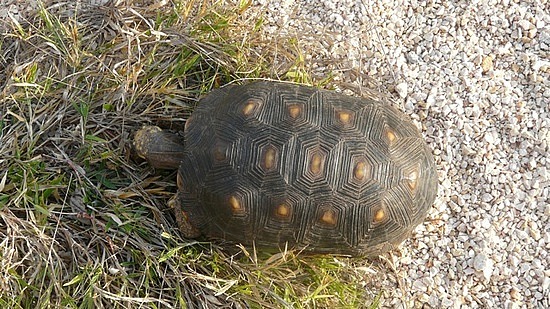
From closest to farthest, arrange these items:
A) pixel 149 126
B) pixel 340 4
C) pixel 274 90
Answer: pixel 274 90
pixel 149 126
pixel 340 4

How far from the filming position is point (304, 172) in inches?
90.4

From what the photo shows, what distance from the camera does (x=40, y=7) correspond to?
2.80 m

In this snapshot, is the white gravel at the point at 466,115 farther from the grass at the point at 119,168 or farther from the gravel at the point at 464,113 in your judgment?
the grass at the point at 119,168

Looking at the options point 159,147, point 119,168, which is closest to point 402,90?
point 159,147

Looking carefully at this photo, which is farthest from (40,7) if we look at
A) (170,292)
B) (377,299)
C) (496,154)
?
(496,154)

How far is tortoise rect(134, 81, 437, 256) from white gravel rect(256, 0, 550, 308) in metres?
0.34

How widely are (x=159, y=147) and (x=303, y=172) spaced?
2.08 feet

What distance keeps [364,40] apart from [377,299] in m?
1.18

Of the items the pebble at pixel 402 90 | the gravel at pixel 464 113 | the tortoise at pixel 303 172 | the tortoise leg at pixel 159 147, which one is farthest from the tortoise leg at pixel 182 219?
the pebble at pixel 402 90

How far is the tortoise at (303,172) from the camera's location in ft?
7.57

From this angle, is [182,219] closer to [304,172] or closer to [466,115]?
[304,172]

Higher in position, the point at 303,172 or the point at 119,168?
the point at 303,172

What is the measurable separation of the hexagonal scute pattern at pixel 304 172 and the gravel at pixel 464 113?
35 cm

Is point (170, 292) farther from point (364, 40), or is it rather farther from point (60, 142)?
point (364, 40)
